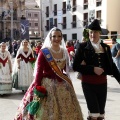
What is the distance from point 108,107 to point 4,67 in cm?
333

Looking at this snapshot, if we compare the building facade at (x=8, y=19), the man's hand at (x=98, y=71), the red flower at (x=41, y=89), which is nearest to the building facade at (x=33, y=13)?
the building facade at (x=8, y=19)

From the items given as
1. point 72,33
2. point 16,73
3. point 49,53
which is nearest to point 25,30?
point 72,33

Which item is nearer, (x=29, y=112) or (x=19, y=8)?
(x=29, y=112)

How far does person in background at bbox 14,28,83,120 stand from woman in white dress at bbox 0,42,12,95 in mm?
4370

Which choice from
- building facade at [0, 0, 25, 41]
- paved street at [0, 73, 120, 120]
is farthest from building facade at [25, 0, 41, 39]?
paved street at [0, 73, 120, 120]

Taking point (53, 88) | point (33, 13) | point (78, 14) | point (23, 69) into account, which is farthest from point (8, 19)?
point (53, 88)

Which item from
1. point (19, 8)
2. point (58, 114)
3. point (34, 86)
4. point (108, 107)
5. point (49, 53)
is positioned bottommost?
point (108, 107)

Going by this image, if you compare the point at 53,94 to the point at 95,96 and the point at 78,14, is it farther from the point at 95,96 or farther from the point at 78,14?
the point at 78,14

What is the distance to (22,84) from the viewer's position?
8562 millimetres

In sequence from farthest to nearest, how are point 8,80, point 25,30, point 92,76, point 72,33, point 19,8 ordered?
point 19,8 < point 72,33 < point 25,30 < point 8,80 < point 92,76

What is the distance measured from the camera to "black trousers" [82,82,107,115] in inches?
150

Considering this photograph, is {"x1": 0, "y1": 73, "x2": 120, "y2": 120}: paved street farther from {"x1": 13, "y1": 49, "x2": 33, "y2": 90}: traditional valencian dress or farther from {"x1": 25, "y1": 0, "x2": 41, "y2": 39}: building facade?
{"x1": 25, "y1": 0, "x2": 41, "y2": 39}: building facade

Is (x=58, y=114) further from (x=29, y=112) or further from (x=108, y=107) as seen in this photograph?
(x=108, y=107)

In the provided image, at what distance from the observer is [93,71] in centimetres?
377
